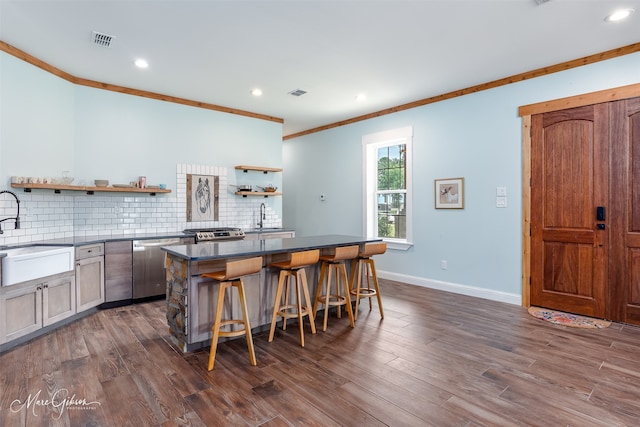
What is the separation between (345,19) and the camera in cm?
305

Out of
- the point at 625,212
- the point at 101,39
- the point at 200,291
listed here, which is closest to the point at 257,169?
the point at 101,39

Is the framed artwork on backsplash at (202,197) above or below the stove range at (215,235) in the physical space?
above

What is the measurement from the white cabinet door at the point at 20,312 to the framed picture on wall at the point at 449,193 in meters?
5.04

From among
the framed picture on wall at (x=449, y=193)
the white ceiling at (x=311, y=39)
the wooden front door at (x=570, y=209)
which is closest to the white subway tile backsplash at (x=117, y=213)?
the white ceiling at (x=311, y=39)

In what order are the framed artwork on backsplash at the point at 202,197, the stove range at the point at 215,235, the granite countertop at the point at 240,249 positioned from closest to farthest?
the granite countertop at the point at 240,249 → the stove range at the point at 215,235 → the framed artwork on backsplash at the point at 202,197

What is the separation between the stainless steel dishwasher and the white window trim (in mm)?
3296

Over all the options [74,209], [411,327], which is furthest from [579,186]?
[74,209]

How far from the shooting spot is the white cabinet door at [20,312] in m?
2.94

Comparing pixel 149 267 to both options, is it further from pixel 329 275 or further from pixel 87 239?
pixel 329 275

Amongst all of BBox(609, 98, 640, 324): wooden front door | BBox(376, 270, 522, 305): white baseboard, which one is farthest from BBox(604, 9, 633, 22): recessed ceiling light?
BBox(376, 270, 522, 305): white baseboard

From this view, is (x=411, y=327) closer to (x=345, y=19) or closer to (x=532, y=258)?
(x=532, y=258)

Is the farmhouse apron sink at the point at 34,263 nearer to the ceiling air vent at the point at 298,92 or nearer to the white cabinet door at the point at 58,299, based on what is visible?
the white cabinet door at the point at 58,299

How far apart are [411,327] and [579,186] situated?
256 cm

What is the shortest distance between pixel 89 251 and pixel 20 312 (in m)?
0.98
